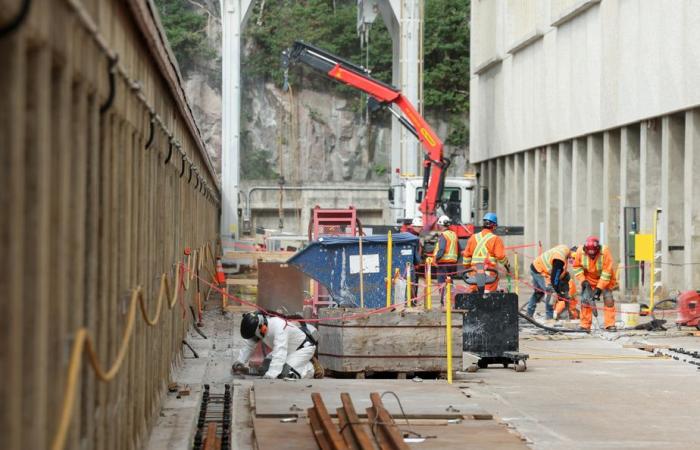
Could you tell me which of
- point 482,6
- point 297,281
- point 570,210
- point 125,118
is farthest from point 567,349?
point 482,6

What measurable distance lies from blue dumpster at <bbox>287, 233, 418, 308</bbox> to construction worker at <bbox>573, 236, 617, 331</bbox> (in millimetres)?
3185

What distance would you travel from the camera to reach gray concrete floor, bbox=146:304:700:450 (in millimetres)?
11695

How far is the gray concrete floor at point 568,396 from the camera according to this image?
1170 cm

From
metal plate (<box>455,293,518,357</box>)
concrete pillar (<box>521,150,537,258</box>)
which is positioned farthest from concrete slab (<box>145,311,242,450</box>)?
concrete pillar (<box>521,150,537,258</box>)

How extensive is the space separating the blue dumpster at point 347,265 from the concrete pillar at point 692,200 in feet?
26.3

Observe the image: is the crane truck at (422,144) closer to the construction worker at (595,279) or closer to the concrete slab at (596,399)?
the construction worker at (595,279)

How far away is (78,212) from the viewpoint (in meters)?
6.54

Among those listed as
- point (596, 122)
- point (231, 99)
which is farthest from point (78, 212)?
point (231, 99)

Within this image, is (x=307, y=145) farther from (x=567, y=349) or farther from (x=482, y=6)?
(x=567, y=349)

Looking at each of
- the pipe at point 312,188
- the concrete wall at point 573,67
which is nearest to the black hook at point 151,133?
the concrete wall at point 573,67

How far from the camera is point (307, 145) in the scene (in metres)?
77.4

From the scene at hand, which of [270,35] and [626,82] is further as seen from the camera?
[270,35]

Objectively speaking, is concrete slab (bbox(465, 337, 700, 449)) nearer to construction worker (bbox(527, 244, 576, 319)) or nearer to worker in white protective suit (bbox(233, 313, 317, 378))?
worker in white protective suit (bbox(233, 313, 317, 378))

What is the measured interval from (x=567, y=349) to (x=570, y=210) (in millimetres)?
21000
